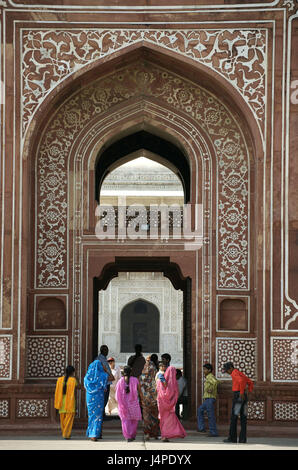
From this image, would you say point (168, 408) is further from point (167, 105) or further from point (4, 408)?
point (167, 105)

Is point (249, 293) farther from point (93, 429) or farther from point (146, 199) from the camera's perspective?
point (146, 199)

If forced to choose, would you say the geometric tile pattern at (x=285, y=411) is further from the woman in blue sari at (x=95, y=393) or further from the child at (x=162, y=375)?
the woman in blue sari at (x=95, y=393)

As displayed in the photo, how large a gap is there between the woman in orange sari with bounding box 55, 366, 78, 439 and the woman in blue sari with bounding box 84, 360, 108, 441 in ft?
0.77

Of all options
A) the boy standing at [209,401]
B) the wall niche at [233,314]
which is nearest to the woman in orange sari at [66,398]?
the boy standing at [209,401]

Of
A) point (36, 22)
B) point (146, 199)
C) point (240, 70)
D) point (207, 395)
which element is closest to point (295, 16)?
point (240, 70)

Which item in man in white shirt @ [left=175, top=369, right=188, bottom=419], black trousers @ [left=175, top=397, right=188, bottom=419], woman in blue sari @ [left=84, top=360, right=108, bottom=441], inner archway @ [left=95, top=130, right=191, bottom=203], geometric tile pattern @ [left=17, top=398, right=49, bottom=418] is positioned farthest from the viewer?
inner archway @ [left=95, top=130, right=191, bottom=203]

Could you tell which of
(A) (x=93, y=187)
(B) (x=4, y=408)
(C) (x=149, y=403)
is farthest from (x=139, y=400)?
(A) (x=93, y=187)

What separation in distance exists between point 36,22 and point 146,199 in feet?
48.0

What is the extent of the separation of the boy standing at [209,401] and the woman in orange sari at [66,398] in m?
1.63

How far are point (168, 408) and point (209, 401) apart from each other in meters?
0.77

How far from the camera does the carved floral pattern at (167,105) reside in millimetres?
11312

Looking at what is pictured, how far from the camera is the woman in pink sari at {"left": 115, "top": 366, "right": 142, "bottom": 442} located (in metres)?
9.96

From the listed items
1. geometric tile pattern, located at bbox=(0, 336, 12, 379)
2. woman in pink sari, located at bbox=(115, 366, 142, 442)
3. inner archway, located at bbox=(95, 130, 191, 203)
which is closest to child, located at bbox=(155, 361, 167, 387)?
woman in pink sari, located at bbox=(115, 366, 142, 442)

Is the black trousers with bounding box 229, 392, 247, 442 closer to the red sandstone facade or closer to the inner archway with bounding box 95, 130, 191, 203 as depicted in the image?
the red sandstone facade
